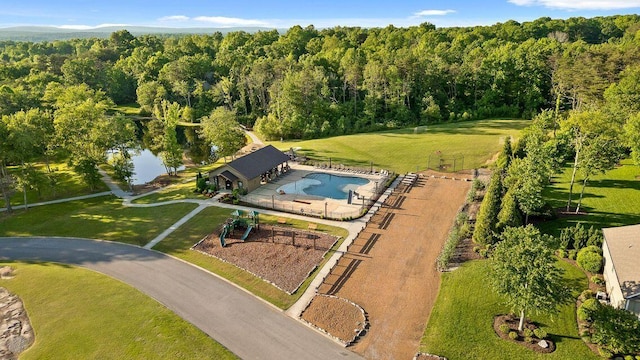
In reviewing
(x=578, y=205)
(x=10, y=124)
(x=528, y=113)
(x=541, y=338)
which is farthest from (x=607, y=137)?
(x=10, y=124)

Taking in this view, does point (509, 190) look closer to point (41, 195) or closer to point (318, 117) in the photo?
point (318, 117)

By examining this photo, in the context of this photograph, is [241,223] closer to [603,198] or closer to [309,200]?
[309,200]

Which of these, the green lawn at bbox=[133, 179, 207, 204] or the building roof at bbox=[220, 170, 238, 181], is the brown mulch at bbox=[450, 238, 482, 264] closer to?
the building roof at bbox=[220, 170, 238, 181]

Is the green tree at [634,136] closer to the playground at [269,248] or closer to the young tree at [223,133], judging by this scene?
the playground at [269,248]

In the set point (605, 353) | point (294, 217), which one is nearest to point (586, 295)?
point (605, 353)

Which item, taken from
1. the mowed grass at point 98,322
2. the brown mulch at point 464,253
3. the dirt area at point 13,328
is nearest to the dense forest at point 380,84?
the brown mulch at point 464,253

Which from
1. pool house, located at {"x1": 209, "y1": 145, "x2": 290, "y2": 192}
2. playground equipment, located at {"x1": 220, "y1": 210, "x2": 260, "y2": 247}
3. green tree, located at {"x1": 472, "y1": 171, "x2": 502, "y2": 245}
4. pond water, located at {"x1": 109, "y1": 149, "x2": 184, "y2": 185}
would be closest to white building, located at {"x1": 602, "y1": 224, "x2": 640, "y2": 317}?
green tree, located at {"x1": 472, "y1": 171, "x2": 502, "y2": 245}
